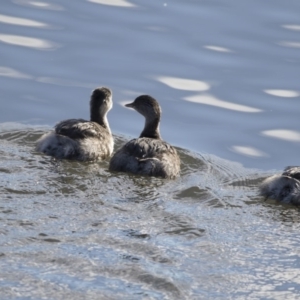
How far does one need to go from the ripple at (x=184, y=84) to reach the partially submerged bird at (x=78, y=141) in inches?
76.6

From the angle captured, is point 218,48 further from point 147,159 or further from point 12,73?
point 147,159

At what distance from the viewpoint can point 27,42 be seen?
1516cm

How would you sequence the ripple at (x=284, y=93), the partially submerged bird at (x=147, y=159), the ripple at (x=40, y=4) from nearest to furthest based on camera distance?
the partially submerged bird at (x=147, y=159) < the ripple at (x=284, y=93) < the ripple at (x=40, y=4)

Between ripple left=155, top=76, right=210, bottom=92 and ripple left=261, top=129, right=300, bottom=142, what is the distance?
1391mm

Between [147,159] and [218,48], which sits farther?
[218,48]

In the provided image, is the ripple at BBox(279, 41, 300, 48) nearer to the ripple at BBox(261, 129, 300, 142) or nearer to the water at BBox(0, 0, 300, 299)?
the water at BBox(0, 0, 300, 299)

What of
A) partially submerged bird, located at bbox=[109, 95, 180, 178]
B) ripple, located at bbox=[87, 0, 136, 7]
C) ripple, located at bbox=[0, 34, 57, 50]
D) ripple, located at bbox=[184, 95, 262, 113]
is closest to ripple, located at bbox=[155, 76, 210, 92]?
ripple, located at bbox=[184, 95, 262, 113]

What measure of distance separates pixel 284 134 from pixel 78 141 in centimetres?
283

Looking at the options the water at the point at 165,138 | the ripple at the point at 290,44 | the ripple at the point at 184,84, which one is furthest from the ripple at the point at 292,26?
the ripple at the point at 184,84

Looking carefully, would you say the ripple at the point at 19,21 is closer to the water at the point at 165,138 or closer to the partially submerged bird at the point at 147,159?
the water at the point at 165,138

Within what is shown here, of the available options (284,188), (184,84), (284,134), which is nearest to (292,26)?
(184,84)

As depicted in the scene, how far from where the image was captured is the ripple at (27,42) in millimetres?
15055

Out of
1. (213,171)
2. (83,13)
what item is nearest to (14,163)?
(213,171)

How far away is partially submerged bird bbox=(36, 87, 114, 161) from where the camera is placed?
11648mm
